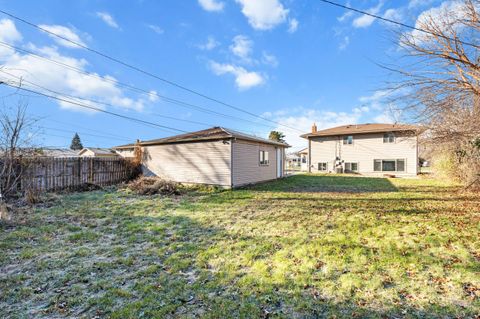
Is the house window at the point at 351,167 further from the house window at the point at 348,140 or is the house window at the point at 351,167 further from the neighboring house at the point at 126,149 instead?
the neighboring house at the point at 126,149

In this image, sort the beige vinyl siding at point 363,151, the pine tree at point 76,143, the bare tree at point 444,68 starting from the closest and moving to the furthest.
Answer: the bare tree at point 444,68, the beige vinyl siding at point 363,151, the pine tree at point 76,143

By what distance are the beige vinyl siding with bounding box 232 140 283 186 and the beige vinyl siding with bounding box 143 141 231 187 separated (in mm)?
534

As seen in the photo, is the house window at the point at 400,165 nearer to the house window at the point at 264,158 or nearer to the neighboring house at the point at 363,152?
the neighboring house at the point at 363,152

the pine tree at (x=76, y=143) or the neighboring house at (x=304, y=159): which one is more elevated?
the pine tree at (x=76, y=143)

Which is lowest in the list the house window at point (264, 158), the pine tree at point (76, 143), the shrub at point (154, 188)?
the shrub at point (154, 188)

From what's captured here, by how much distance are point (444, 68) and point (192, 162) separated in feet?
35.0

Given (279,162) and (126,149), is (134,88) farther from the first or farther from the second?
(126,149)

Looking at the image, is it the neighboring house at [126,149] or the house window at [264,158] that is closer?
the house window at [264,158]

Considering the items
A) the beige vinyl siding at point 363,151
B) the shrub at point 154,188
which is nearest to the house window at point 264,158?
the shrub at point 154,188

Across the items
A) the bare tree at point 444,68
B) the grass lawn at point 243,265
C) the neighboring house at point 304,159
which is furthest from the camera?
the neighboring house at point 304,159

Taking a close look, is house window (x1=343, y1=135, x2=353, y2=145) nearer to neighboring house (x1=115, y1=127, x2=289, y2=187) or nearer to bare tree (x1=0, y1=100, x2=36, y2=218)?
neighboring house (x1=115, y1=127, x2=289, y2=187)

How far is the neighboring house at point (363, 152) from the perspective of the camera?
18859mm

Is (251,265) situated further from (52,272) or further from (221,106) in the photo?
(221,106)

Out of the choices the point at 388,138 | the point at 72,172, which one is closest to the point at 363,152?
the point at 388,138
